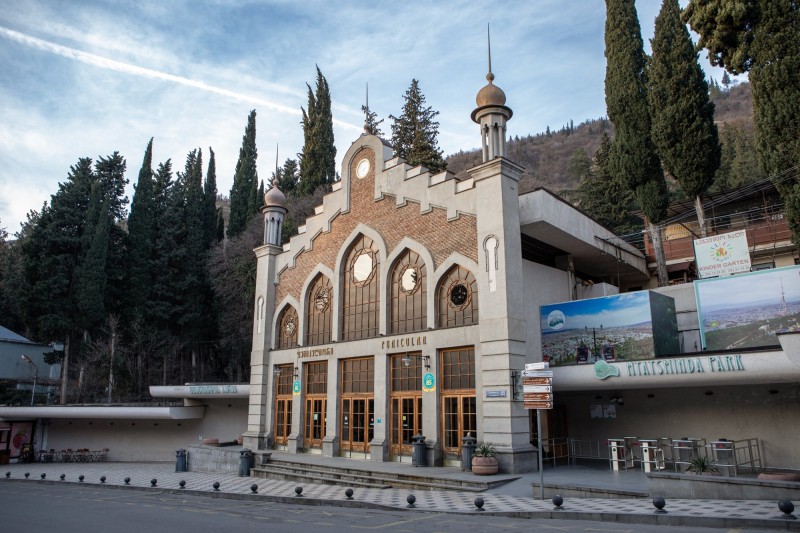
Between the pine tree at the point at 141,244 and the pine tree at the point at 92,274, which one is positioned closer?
the pine tree at the point at 92,274

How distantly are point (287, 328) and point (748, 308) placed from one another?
19318mm

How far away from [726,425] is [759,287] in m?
4.59

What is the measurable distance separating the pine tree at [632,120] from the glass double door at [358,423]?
1470 cm

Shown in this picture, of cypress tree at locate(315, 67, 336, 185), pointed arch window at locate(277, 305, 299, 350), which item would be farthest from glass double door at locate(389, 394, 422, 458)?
cypress tree at locate(315, 67, 336, 185)

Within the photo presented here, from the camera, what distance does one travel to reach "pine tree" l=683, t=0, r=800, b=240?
1648 centimetres

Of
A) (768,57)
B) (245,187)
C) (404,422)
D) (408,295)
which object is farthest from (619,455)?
(245,187)

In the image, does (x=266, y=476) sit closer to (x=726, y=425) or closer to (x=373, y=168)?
(x=373, y=168)

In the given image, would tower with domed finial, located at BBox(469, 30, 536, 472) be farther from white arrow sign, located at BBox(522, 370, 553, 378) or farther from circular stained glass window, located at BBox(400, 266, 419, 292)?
white arrow sign, located at BBox(522, 370, 553, 378)

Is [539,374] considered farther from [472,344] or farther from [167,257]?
[167,257]

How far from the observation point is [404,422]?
21047 millimetres

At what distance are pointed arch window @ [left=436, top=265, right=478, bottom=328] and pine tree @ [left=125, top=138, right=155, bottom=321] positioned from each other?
28.4 metres

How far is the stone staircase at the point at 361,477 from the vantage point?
51.7 feet

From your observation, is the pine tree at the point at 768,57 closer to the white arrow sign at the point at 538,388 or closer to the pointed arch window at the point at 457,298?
the pointed arch window at the point at 457,298

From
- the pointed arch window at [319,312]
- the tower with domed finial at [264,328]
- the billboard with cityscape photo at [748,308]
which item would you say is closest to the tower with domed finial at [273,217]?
the tower with domed finial at [264,328]
